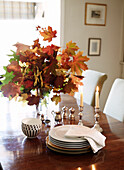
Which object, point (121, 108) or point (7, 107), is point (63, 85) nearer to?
point (121, 108)

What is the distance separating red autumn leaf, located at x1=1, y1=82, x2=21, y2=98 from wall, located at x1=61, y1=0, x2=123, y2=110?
255 cm

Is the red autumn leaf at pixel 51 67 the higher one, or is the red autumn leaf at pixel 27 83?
the red autumn leaf at pixel 51 67

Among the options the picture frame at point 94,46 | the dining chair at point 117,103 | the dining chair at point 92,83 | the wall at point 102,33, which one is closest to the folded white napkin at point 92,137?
the dining chair at point 117,103

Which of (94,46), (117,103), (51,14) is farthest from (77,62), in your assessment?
(51,14)

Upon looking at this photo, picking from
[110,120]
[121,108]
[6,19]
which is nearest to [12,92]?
[110,120]

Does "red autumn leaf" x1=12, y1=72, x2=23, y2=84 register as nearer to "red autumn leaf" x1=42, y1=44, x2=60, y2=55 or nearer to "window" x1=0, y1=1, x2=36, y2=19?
"red autumn leaf" x1=42, y1=44, x2=60, y2=55

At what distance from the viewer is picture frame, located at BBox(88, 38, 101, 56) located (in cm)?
401

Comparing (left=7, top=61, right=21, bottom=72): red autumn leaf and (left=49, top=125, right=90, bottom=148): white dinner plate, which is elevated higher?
(left=7, top=61, right=21, bottom=72): red autumn leaf

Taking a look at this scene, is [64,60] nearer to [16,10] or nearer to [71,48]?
[71,48]

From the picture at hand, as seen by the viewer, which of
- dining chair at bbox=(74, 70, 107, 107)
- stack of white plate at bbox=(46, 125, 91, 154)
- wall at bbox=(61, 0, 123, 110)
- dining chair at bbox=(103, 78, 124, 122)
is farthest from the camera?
wall at bbox=(61, 0, 123, 110)

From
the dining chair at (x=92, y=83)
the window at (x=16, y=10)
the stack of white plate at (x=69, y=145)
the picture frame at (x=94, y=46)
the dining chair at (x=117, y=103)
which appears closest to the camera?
the stack of white plate at (x=69, y=145)

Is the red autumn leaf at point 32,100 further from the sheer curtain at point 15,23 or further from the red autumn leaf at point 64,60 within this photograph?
the sheer curtain at point 15,23

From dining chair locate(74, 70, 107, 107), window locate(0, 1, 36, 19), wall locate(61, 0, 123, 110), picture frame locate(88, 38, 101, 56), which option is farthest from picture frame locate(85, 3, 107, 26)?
window locate(0, 1, 36, 19)

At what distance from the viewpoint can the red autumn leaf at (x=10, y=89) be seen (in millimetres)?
1355
